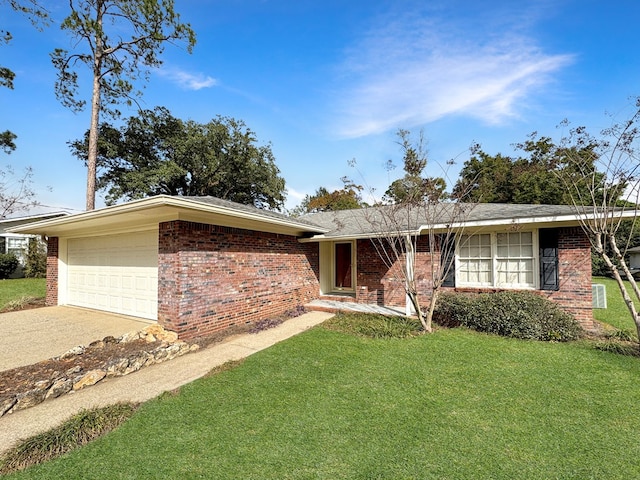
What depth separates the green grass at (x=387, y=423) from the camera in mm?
2670

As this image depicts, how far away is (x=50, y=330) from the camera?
7000 mm

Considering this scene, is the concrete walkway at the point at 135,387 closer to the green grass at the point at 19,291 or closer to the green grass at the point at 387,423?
the green grass at the point at 387,423

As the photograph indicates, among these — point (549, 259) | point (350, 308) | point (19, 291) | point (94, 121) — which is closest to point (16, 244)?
point (19, 291)

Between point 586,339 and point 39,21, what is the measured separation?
20.9 metres

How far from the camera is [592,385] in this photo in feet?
13.9

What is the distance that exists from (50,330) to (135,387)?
4486 millimetres

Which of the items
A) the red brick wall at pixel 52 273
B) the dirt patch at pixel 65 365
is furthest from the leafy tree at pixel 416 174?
the red brick wall at pixel 52 273

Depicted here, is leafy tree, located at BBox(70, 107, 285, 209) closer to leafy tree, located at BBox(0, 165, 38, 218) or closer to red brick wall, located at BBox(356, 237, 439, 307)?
leafy tree, located at BBox(0, 165, 38, 218)

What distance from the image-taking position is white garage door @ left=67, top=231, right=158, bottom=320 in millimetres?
7469

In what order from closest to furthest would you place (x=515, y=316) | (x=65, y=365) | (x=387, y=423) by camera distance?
(x=387, y=423) < (x=65, y=365) < (x=515, y=316)

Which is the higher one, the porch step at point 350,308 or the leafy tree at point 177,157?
the leafy tree at point 177,157

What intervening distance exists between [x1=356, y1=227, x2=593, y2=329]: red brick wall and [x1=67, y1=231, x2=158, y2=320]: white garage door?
612 cm

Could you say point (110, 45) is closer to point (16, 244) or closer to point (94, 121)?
point (94, 121)

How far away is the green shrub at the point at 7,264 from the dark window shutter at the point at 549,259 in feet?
84.8
